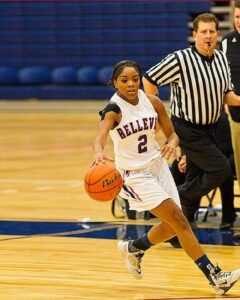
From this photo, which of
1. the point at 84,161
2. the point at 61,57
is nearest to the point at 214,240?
the point at 84,161

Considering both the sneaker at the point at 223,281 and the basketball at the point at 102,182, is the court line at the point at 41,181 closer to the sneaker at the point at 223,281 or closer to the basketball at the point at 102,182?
the basketball at the point at 102,182

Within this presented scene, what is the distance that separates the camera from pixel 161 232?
689 cm

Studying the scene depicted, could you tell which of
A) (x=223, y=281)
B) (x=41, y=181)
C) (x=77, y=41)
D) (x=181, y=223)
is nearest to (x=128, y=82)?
(x=181, y=223)

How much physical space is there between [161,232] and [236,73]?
242 cm

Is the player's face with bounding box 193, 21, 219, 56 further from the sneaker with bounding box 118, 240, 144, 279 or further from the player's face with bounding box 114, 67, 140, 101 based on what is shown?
the sneaker with bounding box 118, 240, 144, 279

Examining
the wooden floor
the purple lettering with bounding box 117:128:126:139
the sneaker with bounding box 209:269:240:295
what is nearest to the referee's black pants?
the wooden floor

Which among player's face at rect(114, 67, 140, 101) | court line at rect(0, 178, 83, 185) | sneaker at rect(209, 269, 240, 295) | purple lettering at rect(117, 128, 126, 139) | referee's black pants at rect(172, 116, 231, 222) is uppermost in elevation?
player's face at rect(114, 67, 140, 101)

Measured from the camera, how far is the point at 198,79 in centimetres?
833

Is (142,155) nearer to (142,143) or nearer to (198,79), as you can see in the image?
(142,143)

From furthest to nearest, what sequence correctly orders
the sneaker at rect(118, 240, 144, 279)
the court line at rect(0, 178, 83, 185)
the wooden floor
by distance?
the court line at rect(0, 178, 83, 185)
the sneaker at rect(118, 240, 144, 279)
the wooden floor

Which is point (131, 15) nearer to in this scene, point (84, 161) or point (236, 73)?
point (84, 161)

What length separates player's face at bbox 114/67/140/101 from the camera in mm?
6703

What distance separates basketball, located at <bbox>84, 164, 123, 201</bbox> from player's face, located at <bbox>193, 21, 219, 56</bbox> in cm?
210

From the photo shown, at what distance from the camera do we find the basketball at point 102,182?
6.32m
